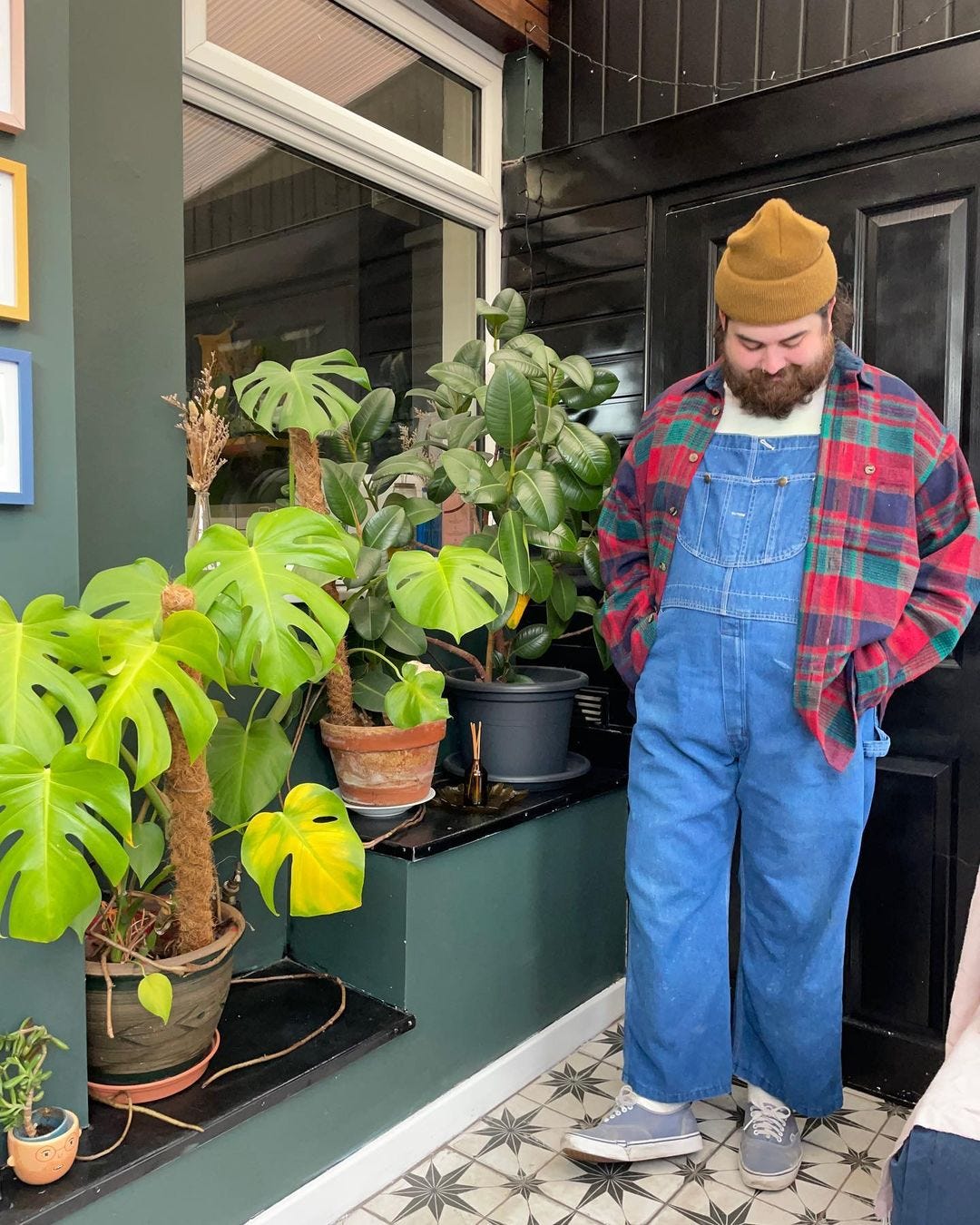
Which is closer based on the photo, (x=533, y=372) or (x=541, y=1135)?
(x=541, y=1135)

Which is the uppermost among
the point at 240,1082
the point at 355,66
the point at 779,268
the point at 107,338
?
the point at 355,66

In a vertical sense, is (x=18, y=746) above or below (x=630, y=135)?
below

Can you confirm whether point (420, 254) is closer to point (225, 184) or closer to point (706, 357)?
point (225, 184)

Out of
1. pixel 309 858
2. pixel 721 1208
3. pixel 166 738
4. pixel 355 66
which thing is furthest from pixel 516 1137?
pixel 355 66

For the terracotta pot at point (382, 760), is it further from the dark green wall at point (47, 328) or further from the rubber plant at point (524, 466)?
the dark green wall at point (47, 328)

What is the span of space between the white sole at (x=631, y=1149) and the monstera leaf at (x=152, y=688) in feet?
3.55

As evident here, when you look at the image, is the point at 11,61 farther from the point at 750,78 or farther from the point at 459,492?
the point at 750,78

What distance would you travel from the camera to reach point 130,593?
1.31 m

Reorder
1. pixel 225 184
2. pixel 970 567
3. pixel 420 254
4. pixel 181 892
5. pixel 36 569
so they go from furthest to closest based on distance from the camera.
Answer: pixel 420 254, pixel 225 184, pixel 970 567, pixel 181 892, pixel 36 569

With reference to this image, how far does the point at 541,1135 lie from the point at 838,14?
2.35 m

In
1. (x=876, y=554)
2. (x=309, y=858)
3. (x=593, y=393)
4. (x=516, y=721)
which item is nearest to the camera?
(x=309, y=858)

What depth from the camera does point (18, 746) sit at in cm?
109

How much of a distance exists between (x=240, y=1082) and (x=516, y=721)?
0.91m

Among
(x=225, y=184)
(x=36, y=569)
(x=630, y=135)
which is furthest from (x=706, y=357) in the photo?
(x=36, y=569)
